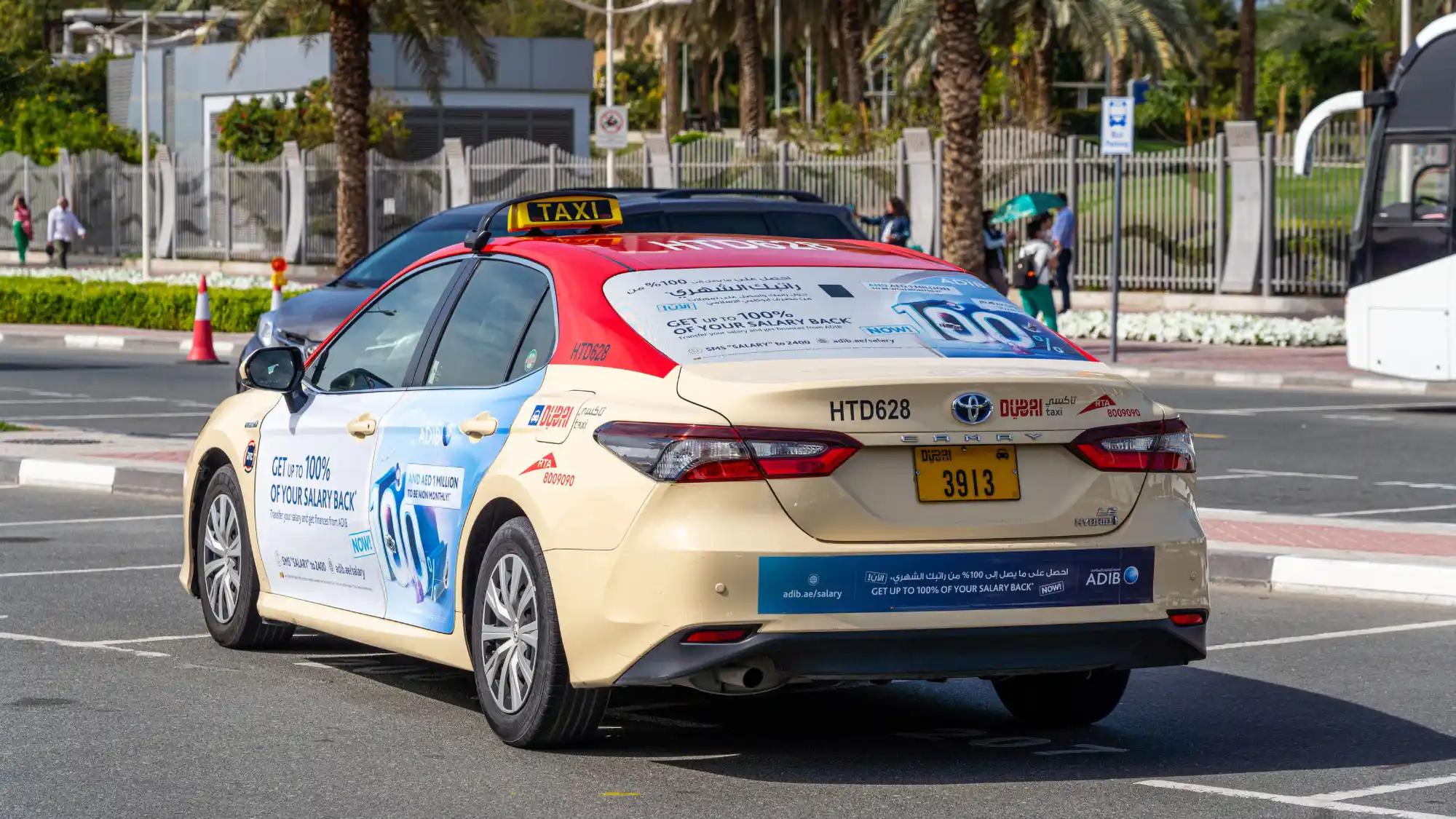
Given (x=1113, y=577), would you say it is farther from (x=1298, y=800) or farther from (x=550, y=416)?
(x=550, y=416)

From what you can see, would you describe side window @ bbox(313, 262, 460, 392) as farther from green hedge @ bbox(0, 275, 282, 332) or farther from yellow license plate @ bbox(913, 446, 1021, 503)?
green hedge @ bbox(0, 275, 282, 332)

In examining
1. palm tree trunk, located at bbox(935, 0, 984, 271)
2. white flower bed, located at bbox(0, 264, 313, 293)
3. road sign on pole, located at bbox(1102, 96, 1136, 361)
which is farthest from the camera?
white flower bed, located at bbox(0, 264, 313, 293)

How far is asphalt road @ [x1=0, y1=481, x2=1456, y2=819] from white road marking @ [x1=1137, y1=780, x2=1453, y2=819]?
0.04 ft

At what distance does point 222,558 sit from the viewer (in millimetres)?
8531

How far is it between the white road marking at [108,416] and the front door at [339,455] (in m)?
11.7

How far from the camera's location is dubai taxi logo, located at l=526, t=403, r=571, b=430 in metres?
6.37

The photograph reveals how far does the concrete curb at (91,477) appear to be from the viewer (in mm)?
13945

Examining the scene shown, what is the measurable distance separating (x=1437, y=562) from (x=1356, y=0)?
14.2 metres

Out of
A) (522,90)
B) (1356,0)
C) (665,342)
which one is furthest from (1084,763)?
(522,90)

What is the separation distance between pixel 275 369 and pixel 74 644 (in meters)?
1.43

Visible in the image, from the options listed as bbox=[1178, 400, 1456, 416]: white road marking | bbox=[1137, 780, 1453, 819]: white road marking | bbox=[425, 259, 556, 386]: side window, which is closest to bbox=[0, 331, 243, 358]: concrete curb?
bbox=[1178, 400, 1456, 416]: white road marking

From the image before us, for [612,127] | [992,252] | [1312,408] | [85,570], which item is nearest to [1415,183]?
[1312,408]

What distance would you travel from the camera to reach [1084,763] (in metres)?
6.50

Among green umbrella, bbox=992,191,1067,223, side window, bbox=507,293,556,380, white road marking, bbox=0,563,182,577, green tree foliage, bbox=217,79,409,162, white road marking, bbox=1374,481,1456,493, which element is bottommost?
white road marking, bbox=1374,481,1456,493
